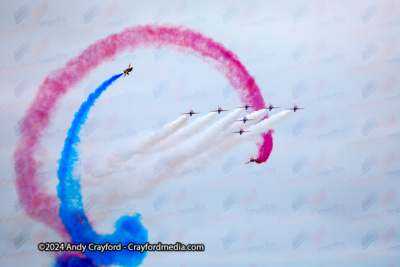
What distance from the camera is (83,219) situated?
304 feet

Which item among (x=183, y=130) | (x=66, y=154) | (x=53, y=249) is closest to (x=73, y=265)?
(x=53, y=249)

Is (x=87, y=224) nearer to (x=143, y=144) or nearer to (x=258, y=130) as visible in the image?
(x=143, y=144)

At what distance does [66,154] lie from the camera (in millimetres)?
90750

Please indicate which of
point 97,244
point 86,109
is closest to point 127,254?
point 97,244

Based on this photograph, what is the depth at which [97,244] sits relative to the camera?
93.1m

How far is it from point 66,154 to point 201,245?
19.4 meters

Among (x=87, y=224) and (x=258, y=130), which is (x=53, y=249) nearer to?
(x=87, y=224)

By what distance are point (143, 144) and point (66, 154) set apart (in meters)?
7.87

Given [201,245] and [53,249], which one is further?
[201,245]

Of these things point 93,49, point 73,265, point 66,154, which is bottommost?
point 73,265

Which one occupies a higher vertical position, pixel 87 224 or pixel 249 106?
pixel 249 106

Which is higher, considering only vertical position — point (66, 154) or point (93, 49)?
point (93, 49)

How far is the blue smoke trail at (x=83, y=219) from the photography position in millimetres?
90812

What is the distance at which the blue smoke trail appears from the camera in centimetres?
9081
